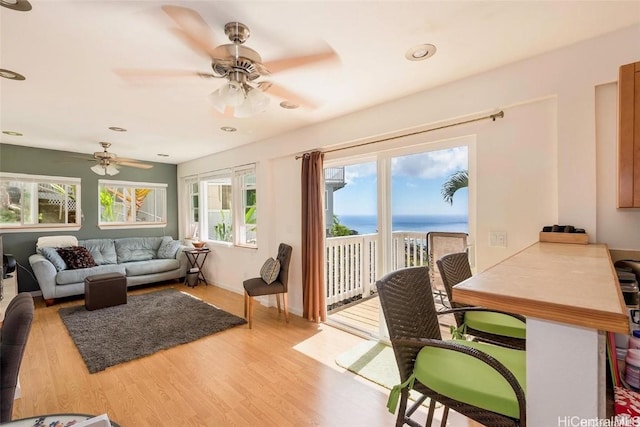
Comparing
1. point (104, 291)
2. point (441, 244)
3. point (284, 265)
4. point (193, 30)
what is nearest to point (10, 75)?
point (193, 30)

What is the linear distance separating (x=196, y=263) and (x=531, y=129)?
5.57 metres

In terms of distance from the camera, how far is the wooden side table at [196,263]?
5340mm

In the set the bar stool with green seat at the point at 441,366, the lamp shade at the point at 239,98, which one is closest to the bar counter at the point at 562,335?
the bar stool with green seat at the point at 441,366

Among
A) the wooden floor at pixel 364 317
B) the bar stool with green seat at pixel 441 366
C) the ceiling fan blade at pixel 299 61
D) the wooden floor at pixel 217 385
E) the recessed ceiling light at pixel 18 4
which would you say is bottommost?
the wooden floor at pixel 217 385

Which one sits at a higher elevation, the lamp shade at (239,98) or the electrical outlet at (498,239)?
the lamp shade at (239,98)

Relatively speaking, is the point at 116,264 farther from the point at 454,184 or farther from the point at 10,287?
the point at 454,184

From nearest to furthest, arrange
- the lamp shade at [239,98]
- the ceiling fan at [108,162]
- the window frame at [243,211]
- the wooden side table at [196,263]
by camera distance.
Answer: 1. the lamp shade at [239,98]
2. the ceiling fan at [108,162]
3. the window frame at [243,211]
4. the wooden side table at [196,263]

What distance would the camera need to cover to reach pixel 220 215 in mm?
5668

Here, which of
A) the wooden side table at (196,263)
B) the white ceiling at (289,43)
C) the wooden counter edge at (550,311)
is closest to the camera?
the wooden counter edge at (550,311)

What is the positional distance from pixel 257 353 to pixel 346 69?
105 inches

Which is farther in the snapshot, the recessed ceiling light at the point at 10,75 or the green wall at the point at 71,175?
the green wall at the point at 71,175

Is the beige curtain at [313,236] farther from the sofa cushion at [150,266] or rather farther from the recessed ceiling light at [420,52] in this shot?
the sofa cushion at [150,266]

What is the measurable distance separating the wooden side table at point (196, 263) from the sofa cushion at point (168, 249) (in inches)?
11.4

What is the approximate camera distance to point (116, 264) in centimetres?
496
